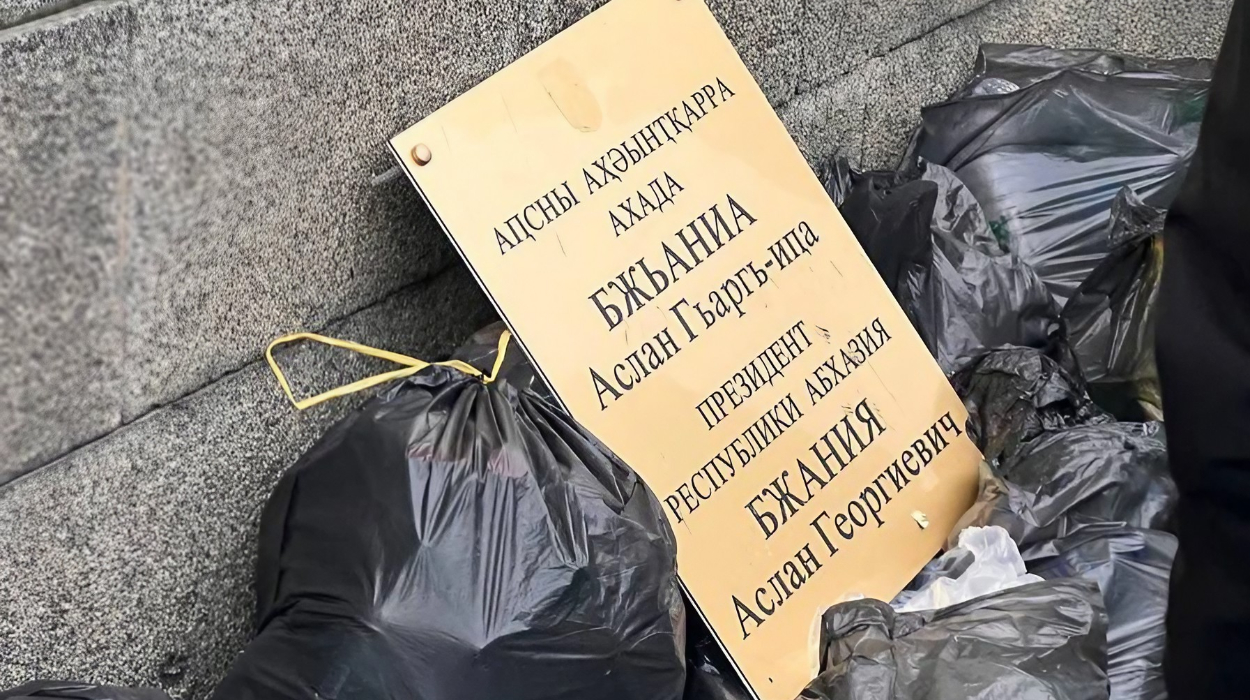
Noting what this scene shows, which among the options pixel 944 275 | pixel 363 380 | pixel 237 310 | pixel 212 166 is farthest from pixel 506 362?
pixel 212 166

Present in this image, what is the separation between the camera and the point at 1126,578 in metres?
1.46

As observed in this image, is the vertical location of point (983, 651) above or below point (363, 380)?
below

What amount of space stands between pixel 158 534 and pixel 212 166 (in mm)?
1055

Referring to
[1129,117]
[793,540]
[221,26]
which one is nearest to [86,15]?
[221,26]

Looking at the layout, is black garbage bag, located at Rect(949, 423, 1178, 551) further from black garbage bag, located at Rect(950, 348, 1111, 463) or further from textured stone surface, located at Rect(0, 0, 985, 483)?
textured stone surface, located at Rect(0, 0, 985, 483)

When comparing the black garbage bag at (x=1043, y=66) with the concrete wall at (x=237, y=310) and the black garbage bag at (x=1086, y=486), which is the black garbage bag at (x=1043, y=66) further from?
the black garbage bag at (x=1086, y=486)

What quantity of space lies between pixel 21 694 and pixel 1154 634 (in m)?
1.30

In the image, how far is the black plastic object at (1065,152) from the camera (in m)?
2.08

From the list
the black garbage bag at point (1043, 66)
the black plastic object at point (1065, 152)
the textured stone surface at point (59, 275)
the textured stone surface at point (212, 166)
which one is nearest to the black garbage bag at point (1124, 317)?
the black plastic object at point (1065, 152)

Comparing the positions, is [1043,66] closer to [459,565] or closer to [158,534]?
[459,565]

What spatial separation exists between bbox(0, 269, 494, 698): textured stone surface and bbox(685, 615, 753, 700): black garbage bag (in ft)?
1.91

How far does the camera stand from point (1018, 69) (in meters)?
2.36

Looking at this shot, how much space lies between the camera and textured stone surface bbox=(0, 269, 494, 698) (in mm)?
1191

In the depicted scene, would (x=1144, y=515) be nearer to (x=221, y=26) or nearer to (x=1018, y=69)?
(x=1018, y=69)
